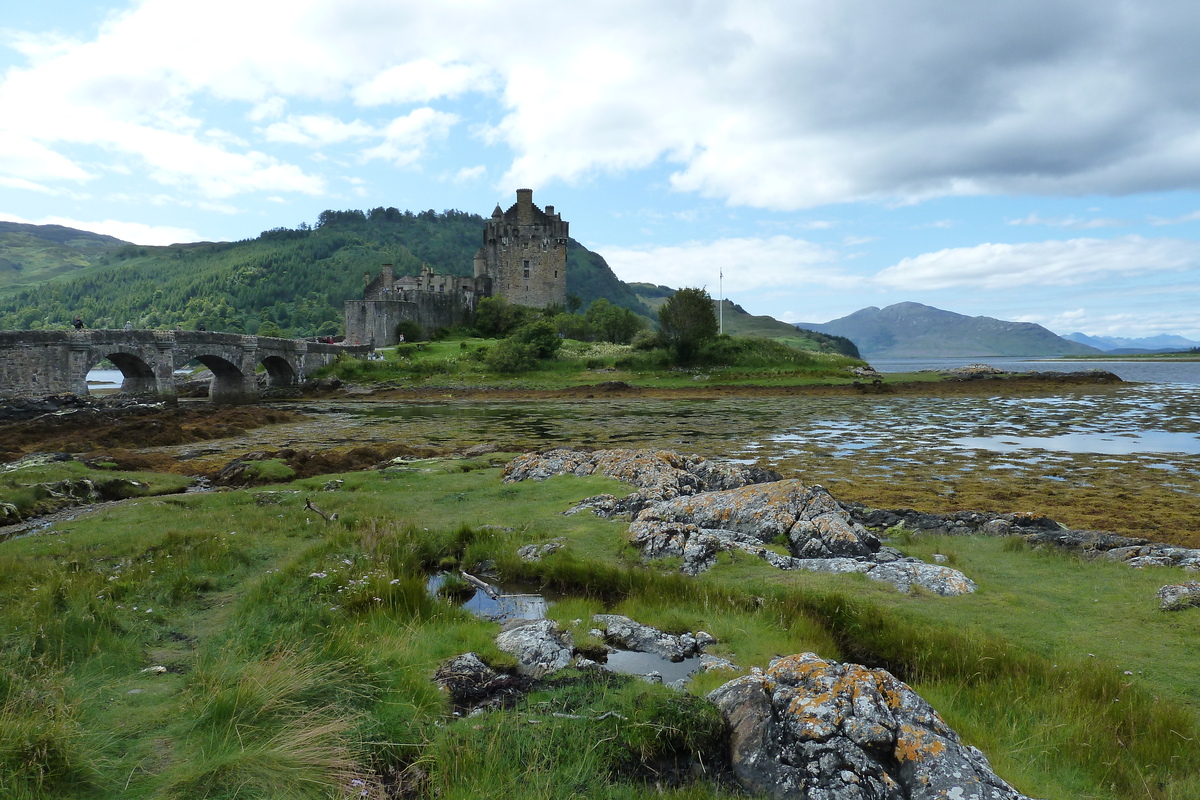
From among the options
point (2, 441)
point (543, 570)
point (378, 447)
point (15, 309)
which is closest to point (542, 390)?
point (378, 447)

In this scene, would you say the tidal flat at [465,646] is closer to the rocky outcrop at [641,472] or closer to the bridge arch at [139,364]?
the rocky outcrop at [641,472]

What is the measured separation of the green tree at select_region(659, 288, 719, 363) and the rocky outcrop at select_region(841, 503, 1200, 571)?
5628 cm

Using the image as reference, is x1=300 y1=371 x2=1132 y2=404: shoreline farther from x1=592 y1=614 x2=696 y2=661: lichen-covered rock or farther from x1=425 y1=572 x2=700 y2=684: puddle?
x1=592 y1=614 x2=696 y2=661: lichen-covered rock

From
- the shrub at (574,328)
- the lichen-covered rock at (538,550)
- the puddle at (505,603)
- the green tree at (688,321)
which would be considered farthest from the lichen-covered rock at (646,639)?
the shrub at (574,328)

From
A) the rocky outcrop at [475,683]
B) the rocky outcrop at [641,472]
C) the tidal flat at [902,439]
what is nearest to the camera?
the rocky outcrop at [475,683]

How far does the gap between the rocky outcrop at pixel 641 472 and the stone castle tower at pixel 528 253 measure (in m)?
78.0

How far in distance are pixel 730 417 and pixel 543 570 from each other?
28808 millimetres

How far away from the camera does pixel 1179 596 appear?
295 inches

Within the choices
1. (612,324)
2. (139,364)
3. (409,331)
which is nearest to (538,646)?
(139,364)

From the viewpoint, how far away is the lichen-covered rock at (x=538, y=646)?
262 inches

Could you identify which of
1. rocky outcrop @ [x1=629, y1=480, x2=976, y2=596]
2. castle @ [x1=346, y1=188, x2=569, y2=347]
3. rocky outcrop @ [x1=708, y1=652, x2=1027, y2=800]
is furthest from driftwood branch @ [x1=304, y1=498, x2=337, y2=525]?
castle @ [x1=346, y1=188, x2=569, y2=347]

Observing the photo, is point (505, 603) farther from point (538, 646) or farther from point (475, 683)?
point (475, 683)

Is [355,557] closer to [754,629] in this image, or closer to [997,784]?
[754,629]

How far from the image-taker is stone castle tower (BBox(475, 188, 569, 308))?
92688 mm
